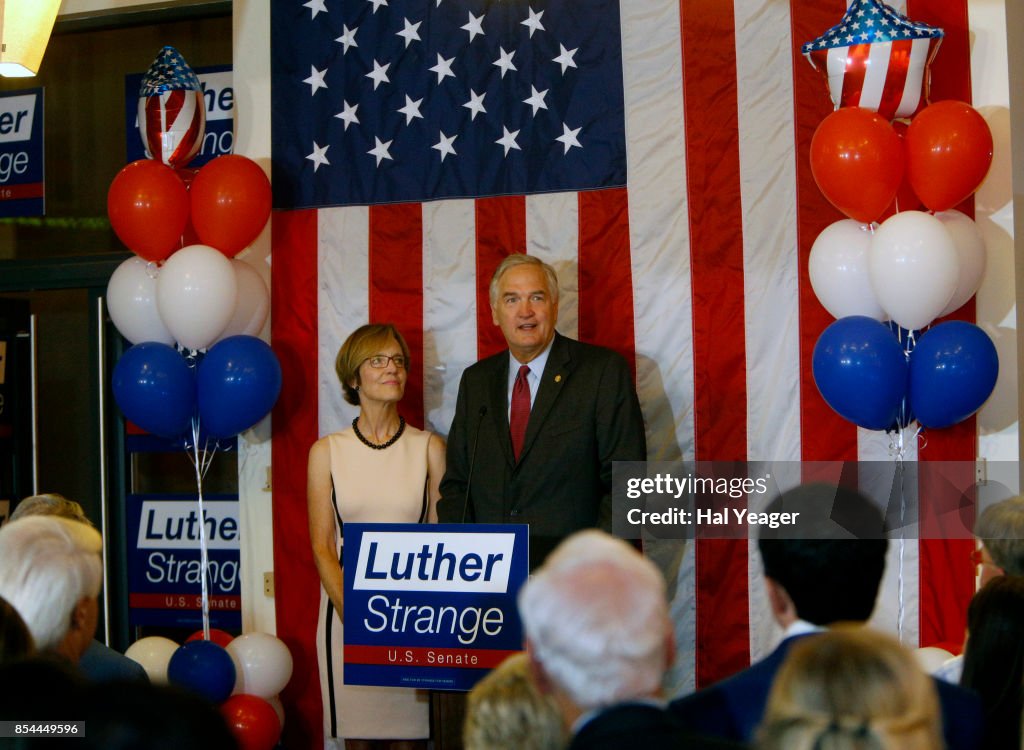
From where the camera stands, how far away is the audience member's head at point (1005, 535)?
2537 millimetres

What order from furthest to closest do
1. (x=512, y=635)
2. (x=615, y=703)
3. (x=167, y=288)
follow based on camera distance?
1. (x=167, y=288)
2. (x=512, y=635)
3. (x=615, y=703)

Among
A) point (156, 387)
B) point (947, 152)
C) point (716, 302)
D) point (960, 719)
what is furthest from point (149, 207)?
point (960, 719)

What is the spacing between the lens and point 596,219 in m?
4.86

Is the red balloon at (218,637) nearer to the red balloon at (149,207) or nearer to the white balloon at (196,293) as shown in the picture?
the white balloon at (196,293)

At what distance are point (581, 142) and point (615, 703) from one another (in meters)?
3.47

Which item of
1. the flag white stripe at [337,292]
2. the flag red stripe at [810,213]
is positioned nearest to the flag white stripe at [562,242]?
the flag white stripe at [337,292]

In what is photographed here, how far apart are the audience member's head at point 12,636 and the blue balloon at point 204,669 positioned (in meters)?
2.83

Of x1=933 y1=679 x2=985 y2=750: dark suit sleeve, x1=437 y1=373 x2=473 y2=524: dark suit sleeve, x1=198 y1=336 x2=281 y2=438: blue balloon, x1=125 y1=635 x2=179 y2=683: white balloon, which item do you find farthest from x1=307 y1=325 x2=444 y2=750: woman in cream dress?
x1=933 y1=679 x2=985 y2=750: dark suit sleeve

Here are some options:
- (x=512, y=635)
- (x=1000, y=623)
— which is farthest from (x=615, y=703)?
(x=512, y=635)

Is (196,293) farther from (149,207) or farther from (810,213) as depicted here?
(810,213)

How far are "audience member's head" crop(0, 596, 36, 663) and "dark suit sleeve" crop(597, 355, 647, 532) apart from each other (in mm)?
2626

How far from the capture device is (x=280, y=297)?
17.3 feet

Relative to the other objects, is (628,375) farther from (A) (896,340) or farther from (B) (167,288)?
(B) (167,288)

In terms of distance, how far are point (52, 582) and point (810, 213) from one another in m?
3.26
